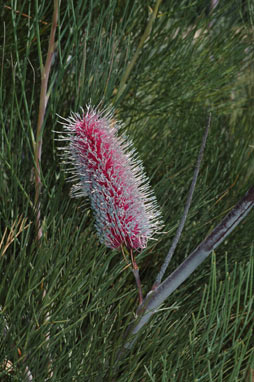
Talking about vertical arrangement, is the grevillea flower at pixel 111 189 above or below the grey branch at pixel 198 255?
above

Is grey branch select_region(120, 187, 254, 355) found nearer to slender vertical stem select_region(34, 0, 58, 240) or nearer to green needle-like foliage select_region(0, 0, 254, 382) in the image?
green needle-like foliage select_region(0, 0, 254, 382)

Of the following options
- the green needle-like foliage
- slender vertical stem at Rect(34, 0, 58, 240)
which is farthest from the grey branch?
slender vertical stem at Rect(34, 0, 58, 240)

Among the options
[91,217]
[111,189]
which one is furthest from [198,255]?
[91,217]

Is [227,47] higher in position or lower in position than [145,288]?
higher

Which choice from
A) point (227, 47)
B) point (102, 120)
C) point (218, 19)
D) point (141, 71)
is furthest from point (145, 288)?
point (218, 19)

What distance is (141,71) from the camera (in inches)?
35.7

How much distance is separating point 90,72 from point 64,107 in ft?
0.43

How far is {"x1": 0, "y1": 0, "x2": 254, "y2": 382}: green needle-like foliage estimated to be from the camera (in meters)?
0.52

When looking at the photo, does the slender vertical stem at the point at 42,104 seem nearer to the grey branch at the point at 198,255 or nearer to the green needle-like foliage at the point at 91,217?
the green needle-like foliage at the point at 91,217

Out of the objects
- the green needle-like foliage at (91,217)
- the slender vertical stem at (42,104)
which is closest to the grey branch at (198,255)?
the green needle-like foliage at (91,217)

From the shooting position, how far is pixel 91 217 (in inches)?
27.6

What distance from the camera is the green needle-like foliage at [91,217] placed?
1.71ft

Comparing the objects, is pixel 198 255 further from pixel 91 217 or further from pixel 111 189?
pixel 91 217

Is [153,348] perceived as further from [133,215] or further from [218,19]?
[218,19]
